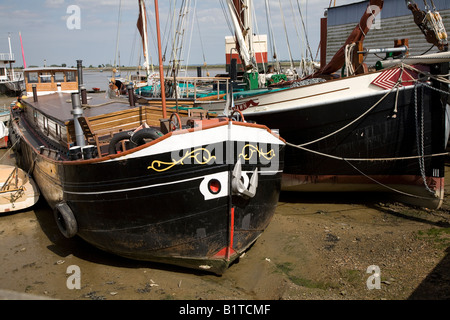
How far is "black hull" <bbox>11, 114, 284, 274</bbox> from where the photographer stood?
554cm

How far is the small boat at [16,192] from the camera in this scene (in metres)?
9.24

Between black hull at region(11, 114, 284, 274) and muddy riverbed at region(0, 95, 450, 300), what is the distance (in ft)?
1.43

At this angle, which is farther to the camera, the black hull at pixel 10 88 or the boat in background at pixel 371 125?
the black hull at pixel 10 88

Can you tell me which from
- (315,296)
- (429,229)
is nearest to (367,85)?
(429,229)

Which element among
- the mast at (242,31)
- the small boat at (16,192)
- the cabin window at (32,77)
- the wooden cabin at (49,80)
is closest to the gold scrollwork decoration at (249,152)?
the small boat at (16,192)

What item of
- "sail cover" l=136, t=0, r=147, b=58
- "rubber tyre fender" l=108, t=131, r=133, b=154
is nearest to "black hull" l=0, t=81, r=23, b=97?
"sail cover" l=136, t=0, r=147, b=58

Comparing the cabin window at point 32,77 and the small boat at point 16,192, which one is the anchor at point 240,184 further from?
the cabin window at point 32,77

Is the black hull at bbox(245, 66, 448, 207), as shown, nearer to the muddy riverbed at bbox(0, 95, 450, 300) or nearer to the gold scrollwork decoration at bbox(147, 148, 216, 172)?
the muddy riverbed at bbox(0, 95, 450, 300)

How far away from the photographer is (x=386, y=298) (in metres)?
5.32

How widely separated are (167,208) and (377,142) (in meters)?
5.30

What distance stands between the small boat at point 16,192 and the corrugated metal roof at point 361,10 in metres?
14.7

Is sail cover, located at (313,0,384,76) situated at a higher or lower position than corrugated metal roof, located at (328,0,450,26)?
lower

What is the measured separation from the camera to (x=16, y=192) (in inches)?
376
